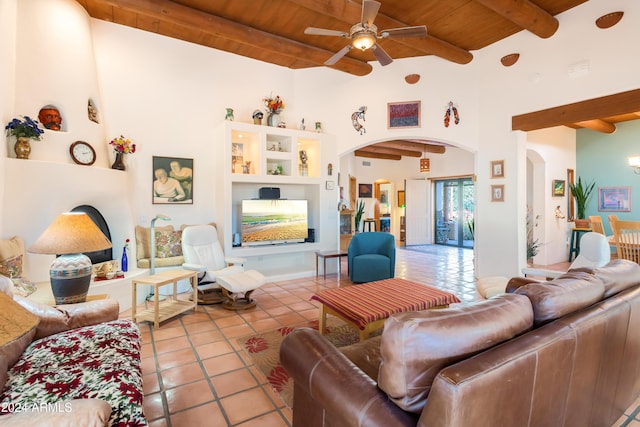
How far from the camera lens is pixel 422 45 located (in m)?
Result: 4.46

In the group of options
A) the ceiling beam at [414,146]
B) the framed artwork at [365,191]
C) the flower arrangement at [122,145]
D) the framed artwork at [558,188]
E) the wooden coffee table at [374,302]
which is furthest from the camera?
the framed artwork at [365,191]

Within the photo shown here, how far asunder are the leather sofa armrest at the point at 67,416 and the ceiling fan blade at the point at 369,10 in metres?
3.13

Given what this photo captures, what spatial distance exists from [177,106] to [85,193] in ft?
6.18

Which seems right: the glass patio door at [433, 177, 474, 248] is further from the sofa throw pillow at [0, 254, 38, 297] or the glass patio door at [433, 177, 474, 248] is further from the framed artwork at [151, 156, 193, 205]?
the sofa throw pillow at [0, 254, 38, 297]

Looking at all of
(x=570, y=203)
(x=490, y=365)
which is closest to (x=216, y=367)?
(x=490, y=365)

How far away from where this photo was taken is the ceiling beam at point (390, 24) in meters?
3.44

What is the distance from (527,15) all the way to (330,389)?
4.65m

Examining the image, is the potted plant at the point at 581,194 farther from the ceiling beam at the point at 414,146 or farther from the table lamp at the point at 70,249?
the table lamp at the point at 70,249

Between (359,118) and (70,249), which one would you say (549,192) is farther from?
(70,249)

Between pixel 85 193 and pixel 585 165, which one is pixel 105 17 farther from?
pixel 585 165

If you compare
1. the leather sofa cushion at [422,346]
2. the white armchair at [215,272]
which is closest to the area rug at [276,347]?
the white armchair at [215,272]

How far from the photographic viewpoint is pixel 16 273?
2842 mm

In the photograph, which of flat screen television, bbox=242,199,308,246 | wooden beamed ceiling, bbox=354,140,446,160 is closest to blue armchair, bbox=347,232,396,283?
flat screen television, bbox=242,199,308,246

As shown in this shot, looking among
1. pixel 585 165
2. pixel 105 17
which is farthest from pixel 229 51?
pixel 585 165
